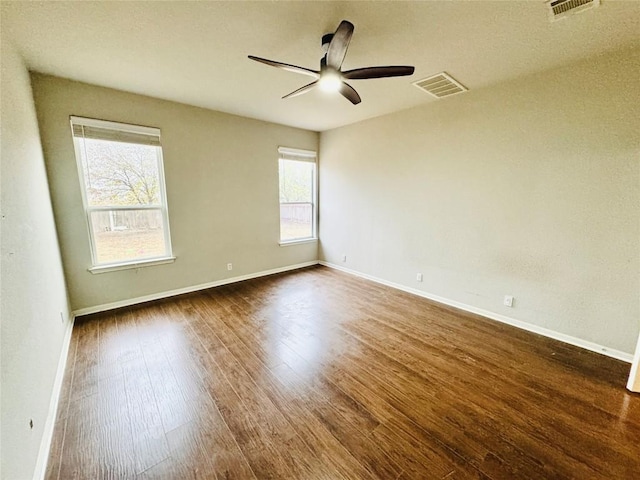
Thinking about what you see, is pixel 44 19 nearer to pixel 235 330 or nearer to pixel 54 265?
pixel 54 265

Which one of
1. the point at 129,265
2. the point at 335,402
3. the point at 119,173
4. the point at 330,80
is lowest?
the point at 335,402

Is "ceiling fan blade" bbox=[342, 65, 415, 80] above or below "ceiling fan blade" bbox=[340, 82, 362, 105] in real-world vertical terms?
above

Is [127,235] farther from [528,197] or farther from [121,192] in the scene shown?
[528,197]

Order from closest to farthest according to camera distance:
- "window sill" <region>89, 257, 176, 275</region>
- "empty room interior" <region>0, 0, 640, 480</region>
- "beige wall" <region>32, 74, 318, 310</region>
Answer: "empty room interior" <region>0, 0, 640, 480</region> → "beige wall" <region>32, 74, 318, 310</region> → "window sill" <region>89, 257, 176, 275</region>

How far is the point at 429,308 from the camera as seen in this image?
11.0 feet

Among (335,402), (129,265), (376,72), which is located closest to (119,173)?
(129,265)

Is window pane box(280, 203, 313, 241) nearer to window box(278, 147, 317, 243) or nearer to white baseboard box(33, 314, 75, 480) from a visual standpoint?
window box(278, 147, 317, 243)

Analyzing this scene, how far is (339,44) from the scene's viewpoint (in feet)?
5.58

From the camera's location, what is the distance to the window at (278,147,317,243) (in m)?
4.75

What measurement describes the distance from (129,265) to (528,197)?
4.70 meters

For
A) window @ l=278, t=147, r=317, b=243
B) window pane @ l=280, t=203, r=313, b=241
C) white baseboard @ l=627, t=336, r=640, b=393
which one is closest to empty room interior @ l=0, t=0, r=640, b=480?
white baseboard @ l=627, t=336, r=640, b=393

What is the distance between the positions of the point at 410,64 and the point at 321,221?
3.25 meters

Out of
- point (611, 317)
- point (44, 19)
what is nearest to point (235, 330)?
point (44, 19)

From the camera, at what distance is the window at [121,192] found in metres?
2.93
